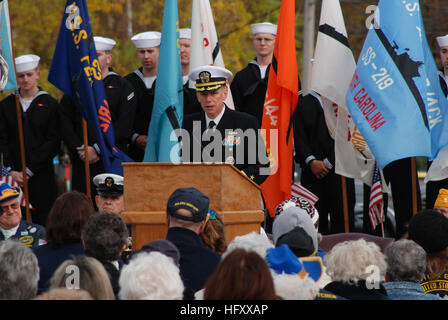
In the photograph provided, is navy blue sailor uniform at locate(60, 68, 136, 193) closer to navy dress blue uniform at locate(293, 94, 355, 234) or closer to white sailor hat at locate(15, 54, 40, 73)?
white sailor hat at locate(15, 54, 40, 73)

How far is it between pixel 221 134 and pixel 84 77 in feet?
6.45

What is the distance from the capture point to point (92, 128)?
29.5 feet

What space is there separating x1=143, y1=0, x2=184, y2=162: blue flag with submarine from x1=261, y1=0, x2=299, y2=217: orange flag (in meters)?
1.05

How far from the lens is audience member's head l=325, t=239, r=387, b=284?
436 centimetres

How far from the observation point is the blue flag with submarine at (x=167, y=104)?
843 cm

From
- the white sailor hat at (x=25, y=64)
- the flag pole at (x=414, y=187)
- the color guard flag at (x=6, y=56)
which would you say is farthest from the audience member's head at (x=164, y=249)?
the white sailor hat at (x=25, y=64)

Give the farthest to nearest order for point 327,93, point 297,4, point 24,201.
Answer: point 297,4, point 24,201, point 327,93

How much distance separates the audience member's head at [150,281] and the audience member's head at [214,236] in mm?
1588

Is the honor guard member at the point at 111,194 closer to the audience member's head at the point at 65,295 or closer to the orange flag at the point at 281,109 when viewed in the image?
the orange flag at the point at 281,109

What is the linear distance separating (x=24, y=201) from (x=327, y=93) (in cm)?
379

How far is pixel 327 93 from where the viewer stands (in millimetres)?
8609

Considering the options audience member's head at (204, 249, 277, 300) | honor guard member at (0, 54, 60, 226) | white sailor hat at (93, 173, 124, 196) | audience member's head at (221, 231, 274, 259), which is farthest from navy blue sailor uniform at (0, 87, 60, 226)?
audience member's head at (204, 249, 277, 300)
